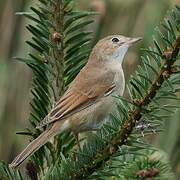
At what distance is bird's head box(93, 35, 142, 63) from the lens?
4.31m

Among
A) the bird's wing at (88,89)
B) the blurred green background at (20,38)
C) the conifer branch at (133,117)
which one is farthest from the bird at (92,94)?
the conifer branch at (133,117)

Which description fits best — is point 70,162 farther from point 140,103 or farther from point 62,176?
point 140,103

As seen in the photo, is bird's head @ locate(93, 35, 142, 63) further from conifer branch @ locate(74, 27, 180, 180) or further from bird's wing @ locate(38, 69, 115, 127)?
conifer branch @ locate(74, 27, 180, 180)

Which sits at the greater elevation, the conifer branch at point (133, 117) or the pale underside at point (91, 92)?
the conifer branch at point (133, 117)

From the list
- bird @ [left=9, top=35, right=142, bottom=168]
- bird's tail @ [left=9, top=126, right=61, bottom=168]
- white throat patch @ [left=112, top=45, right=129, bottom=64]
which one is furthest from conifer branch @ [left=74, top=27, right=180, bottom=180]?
white throat patch @ [left=112, top=45, right=129, bottom=64]

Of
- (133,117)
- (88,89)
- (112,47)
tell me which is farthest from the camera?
(112,47)

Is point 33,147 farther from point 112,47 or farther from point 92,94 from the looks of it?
point 112,47

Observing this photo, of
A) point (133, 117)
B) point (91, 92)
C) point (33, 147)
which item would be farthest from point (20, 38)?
point (133, 117)

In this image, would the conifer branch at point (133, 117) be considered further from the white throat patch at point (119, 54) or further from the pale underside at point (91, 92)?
the white throat patch at point (119, 54)

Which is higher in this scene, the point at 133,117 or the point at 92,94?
the point at 133,117

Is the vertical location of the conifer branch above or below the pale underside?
above

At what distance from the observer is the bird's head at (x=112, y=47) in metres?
4.31

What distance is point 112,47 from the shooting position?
4539 millimetres

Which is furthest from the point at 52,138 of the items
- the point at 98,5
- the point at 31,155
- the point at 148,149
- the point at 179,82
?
the point at 98,5
